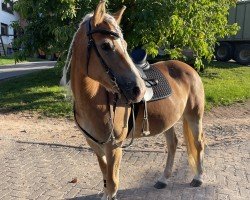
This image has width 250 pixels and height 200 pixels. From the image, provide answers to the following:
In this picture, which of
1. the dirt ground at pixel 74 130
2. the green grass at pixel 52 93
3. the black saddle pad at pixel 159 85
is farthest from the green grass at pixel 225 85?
the black saddle pad at pixel 159 85

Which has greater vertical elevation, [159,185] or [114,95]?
[114,95]

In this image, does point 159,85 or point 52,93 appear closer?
point 159,85

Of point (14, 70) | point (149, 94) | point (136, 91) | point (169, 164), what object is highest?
point (136, 91)

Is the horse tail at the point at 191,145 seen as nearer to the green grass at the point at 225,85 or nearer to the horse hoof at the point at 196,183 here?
the horse hoof at the point at 196,183

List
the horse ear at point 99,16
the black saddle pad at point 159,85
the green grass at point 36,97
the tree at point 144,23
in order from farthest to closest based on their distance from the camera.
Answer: the tree at point 144,23
the green grass at point 36,97
the black saddle pad at point 159,85
the horse ear at point 99,16

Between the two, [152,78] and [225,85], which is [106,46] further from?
[225,85]

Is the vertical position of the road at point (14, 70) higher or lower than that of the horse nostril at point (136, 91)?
lower

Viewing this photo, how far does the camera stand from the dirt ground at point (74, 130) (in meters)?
6.94

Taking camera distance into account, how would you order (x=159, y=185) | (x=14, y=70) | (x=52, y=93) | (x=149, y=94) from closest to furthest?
(x=149, y=94), (x=159, y=185), (x=52, y=93), (x=14, y=70)

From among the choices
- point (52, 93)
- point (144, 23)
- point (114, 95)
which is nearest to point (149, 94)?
point (114, 95)

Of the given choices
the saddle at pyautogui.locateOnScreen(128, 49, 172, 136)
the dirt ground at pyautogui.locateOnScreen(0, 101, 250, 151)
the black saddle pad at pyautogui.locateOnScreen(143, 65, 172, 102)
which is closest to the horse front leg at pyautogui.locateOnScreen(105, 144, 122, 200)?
the saddle at pyautogui.locateOnScreen(128, 49, 172, 136)

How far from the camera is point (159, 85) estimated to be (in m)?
4.35

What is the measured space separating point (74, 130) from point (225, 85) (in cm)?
669

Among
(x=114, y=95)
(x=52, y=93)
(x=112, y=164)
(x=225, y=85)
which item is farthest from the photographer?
(x=225, y=85)
